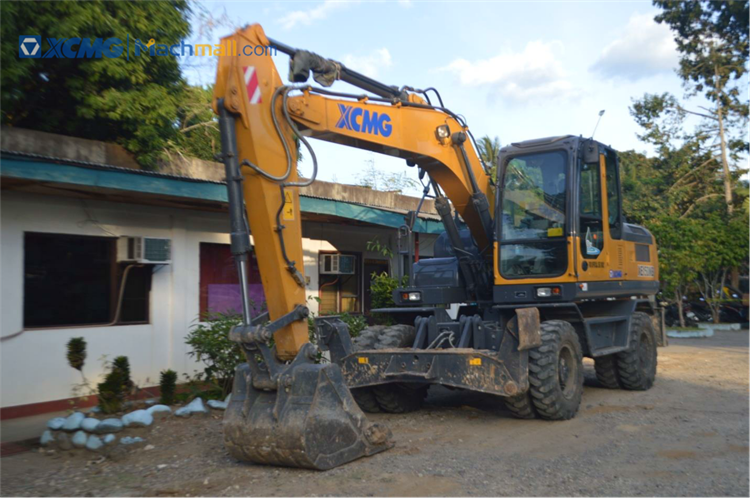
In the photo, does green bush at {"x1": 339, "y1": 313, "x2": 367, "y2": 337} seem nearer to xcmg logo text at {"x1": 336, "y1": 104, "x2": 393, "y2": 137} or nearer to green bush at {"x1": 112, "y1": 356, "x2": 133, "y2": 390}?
green bush at {"x1": 112, "y1": 356, "x2": 133, "y2": 390}

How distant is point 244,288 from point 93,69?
5510 mm

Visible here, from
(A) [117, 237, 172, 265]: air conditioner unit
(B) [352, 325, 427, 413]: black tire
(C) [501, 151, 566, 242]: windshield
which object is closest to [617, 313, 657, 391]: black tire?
(C) [501, 151, 566, 242]: windshield

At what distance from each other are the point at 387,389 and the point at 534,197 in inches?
119

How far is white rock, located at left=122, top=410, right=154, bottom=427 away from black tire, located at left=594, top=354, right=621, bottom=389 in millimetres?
6463

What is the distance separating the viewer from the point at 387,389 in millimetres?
8180

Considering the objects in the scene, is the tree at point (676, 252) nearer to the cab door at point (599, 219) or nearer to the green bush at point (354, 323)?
the cab door at point (599, 219)

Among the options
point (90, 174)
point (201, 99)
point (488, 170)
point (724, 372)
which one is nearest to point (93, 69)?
point (90, 174)

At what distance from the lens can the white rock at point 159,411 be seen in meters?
7.59

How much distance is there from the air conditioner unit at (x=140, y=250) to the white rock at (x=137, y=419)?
8.75 feet

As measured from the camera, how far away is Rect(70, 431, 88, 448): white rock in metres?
6.48

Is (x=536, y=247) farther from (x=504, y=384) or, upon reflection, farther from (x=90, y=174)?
(x=90, y=174)

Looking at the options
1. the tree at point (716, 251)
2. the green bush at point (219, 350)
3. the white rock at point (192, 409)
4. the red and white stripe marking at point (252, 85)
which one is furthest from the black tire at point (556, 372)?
the tree at point (716, 251)

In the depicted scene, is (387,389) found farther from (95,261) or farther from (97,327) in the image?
(95,261)

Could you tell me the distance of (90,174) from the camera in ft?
24.6
